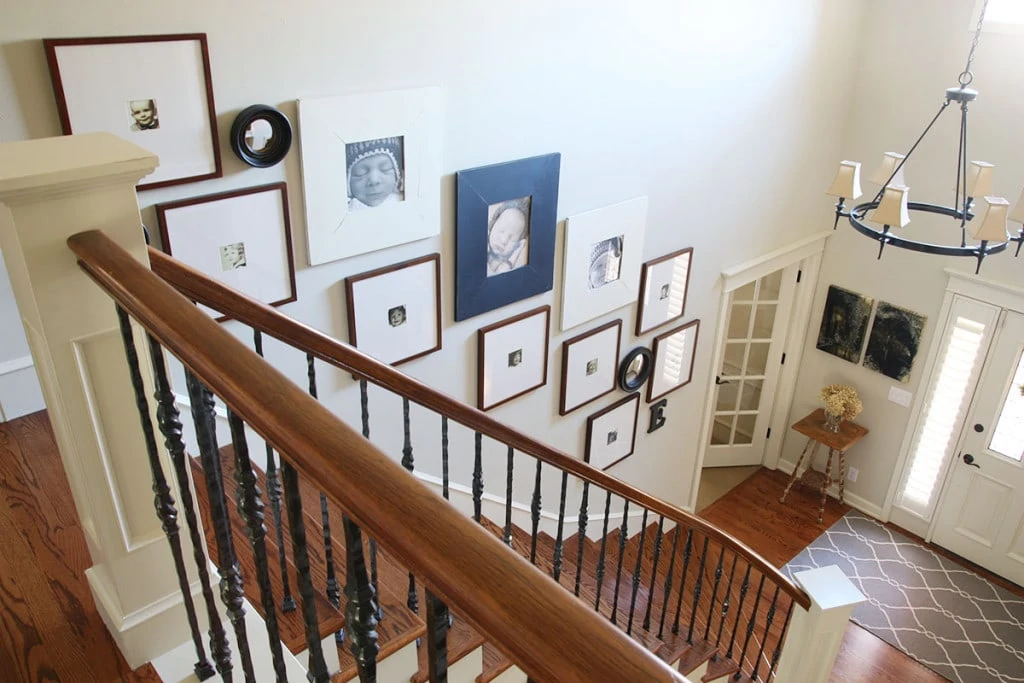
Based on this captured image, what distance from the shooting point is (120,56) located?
242 cm

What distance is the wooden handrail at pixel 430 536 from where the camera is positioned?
61 cm

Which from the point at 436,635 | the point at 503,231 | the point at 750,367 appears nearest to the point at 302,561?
the point at 436,635

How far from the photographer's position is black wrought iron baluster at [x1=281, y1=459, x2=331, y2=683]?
2.71 ft

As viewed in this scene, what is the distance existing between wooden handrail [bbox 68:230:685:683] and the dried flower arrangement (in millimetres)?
5896

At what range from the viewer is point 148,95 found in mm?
2520

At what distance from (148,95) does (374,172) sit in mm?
911

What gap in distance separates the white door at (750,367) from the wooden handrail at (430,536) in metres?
5.53

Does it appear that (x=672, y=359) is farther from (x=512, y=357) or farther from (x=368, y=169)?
(x=368, y=169)

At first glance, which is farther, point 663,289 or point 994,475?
point 994,475

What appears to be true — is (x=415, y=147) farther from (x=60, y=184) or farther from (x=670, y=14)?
(x=60, y=184)

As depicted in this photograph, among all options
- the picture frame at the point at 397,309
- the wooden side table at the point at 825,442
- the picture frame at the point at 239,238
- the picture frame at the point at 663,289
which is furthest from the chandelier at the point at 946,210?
the wooden side table at the point at 825,442

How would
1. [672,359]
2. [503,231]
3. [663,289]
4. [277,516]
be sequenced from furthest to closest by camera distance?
[672,359] < [663,289] < [503,231] < [277,516]

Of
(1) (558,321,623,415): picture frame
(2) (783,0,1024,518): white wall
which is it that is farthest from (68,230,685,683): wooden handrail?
(2) (783,0,1024,518): white wall

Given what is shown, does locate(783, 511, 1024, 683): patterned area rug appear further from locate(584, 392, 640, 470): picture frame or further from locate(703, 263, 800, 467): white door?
locate(584, 392, 640, 470): picture frame
